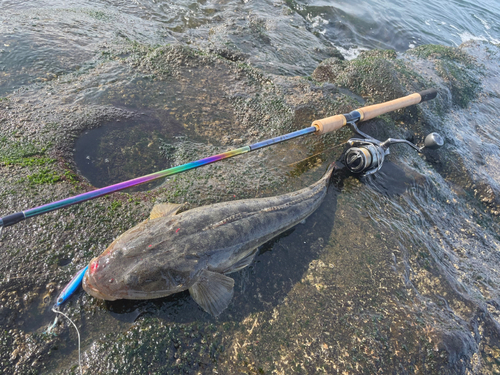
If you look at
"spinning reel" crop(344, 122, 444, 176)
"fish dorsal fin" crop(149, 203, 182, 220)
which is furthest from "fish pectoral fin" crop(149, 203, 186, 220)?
"spinning reel" crop(344, 122, 444, 176)

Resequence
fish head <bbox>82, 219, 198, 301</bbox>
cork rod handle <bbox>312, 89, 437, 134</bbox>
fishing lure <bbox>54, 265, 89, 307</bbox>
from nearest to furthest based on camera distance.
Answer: fish head <bbox>82, 219, 198, 301</bbox> < fishing lure <bbox>54, 265, 89, 307</bbox> < cork rod handle <bbox>312, 89, 437, 134</bbox>

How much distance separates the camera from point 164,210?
3.11 m

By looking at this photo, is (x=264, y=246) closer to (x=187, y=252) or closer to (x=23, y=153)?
(x=187, y=252)

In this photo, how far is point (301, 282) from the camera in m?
3.09

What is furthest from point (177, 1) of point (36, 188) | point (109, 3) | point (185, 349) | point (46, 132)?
point (185, 349)

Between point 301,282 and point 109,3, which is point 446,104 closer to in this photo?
point 301,282

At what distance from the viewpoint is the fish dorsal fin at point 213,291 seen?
8.75 ft

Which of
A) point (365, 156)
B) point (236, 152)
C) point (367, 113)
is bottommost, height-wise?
point (236, 152)

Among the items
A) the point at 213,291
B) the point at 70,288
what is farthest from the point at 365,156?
the point at 70,288

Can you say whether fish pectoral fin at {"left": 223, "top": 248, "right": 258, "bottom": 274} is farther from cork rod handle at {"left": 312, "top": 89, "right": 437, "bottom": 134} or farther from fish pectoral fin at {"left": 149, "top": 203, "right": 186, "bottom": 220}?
cork rod handle at {"left": 312, "top": 89, "right": 437, "bottom": 134}

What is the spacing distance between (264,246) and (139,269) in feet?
4.66

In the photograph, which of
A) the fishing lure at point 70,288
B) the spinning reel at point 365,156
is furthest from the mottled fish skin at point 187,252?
the spinning reel at point 365,156

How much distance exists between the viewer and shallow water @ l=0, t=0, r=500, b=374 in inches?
101

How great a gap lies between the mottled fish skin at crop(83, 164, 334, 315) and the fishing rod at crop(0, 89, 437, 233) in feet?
1.54
